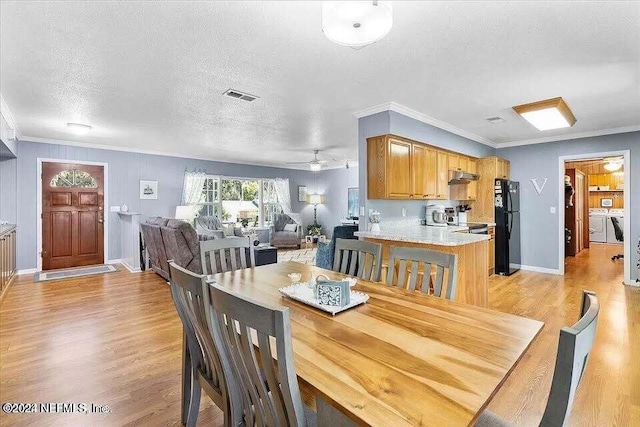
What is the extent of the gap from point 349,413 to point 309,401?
0.26m

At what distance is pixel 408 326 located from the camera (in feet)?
4.25

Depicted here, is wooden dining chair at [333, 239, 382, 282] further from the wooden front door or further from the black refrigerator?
the wooden front door

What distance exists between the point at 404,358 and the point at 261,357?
46 centimetres

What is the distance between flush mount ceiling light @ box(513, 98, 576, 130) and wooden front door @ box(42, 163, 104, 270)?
23.3 feet

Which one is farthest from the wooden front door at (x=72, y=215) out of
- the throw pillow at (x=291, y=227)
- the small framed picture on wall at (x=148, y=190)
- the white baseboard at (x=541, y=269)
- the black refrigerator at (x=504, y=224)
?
the white baseboard at (x=541, y=269)

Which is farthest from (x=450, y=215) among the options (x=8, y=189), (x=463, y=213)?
(x=8, y=189)

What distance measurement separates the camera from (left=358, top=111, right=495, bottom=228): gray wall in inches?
151

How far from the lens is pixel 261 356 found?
906mm

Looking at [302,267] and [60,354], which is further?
[60,354]

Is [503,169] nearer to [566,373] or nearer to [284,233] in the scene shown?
[284,233]

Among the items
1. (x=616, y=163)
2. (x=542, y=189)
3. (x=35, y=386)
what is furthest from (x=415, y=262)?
(x=616, y=163)

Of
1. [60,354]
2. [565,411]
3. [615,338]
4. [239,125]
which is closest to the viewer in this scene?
[565,411]

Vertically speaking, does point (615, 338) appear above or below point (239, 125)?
below

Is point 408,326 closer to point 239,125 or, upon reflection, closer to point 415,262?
point 415,262
